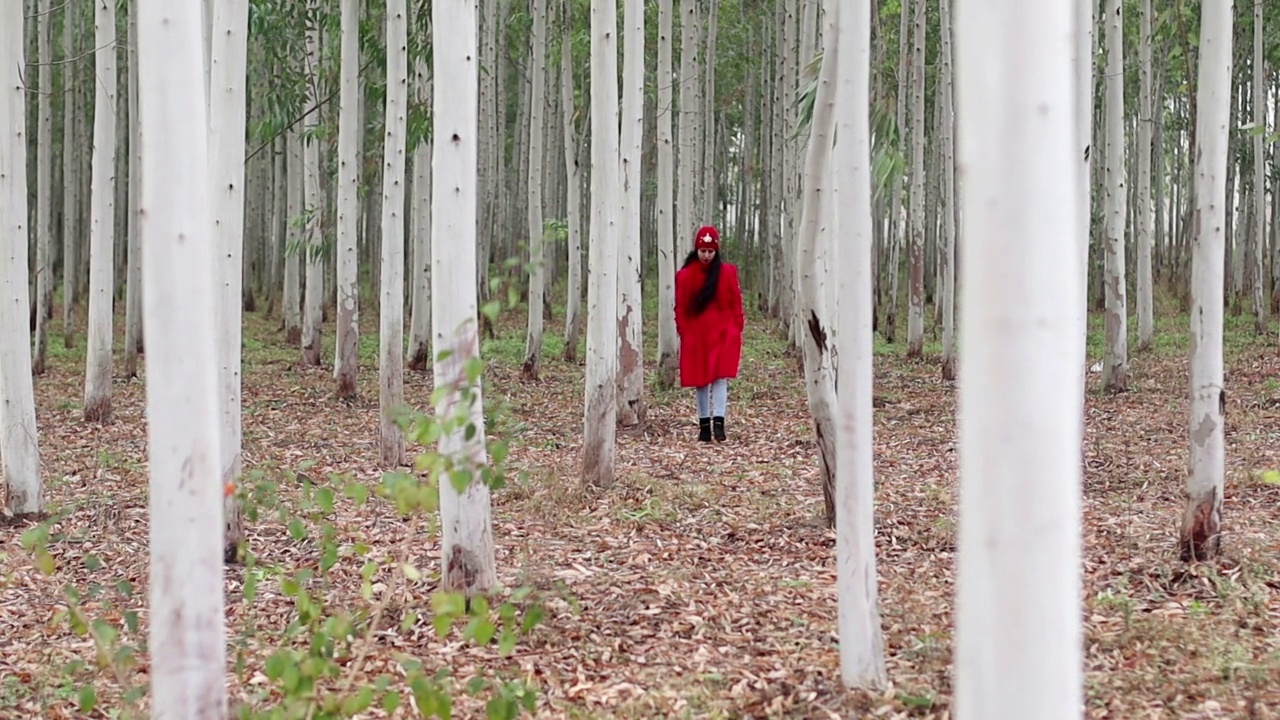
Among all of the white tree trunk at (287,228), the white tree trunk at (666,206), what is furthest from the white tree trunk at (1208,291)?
the white tree trunk at (287,228)

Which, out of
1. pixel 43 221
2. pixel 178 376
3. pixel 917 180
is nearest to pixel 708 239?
pixel 917 180

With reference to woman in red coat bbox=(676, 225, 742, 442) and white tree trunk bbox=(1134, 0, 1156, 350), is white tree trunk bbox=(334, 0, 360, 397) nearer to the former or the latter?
woman in red coat bbox=(676, 225, 742, 442)

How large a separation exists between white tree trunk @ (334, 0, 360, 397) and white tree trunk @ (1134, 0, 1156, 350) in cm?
904

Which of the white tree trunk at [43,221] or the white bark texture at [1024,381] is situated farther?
the white tree trunk at [43,221]

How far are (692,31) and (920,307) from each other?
15.2ft

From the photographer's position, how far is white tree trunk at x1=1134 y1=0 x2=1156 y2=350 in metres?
14.2

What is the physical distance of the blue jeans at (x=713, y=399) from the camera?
9805mm

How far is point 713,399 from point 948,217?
6.19 m

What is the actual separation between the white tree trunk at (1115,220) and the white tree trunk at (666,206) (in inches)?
168

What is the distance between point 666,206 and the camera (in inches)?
479

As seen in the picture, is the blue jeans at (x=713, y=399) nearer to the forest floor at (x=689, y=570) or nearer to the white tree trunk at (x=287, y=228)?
the forest floor at (x=689, y=570)

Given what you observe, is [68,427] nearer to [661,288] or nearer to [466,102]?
[661,288]

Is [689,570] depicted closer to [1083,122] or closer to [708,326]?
[708,326]

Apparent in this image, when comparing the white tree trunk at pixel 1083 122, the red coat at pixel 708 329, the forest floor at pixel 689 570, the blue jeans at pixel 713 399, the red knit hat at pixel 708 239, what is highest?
the white tree trunk at pixel 1083 122
